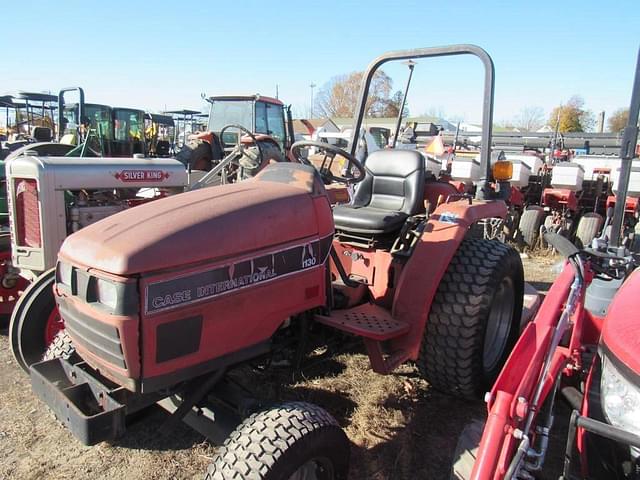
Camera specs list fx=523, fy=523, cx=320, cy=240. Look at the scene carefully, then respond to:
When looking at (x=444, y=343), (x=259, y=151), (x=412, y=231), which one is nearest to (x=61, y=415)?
(x=444, y=343)

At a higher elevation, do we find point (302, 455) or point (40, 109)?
point (40, 109)

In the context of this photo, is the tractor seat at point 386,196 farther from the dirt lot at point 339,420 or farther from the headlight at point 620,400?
the headlight at point 620,400

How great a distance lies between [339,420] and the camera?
287cm

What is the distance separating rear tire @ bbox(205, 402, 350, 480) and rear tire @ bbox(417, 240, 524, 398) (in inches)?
36.0

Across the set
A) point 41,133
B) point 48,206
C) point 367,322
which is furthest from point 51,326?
point 41,133

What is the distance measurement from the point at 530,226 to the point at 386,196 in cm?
477

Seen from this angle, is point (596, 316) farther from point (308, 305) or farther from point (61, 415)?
point (61, 415)

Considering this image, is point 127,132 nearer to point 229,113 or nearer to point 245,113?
point 229,113

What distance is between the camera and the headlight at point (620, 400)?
161cm

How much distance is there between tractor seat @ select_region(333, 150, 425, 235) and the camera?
3098 millimetres

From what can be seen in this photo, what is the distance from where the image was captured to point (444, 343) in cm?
278

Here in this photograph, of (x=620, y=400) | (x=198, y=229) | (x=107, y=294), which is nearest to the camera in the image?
(x=620, y=400)

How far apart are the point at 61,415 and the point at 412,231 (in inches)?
79.9

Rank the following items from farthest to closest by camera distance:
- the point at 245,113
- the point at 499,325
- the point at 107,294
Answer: the point at 245,113
the point at 499,325
the point at 107,294
